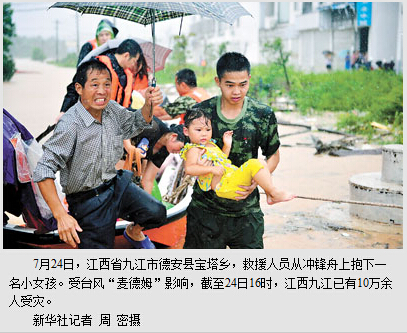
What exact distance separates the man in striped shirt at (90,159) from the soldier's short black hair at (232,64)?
0.44 metres

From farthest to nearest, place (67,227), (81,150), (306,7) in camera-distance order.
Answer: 1. (306,7)
2. (81,150)
3. (67,227)

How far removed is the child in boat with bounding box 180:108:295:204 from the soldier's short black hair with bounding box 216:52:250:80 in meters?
0.27

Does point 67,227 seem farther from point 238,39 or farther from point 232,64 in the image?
point 238,39

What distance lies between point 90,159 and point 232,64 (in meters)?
0.98

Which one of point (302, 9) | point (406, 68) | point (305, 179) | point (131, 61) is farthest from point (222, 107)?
point (302, 9)

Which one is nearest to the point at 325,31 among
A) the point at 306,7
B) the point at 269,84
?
the point at 306,7

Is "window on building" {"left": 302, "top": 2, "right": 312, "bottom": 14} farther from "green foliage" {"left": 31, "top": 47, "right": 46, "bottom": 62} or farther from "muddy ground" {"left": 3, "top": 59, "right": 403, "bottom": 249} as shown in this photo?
"green foliage" {"left": 31, "top": 47, "right": 46, "bottom": 62}

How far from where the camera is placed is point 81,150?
2908mm

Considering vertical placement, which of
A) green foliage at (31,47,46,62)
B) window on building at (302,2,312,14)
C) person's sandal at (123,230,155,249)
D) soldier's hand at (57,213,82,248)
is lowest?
person's sandal at (123,230,155,249)

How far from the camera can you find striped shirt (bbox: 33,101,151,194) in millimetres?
2797

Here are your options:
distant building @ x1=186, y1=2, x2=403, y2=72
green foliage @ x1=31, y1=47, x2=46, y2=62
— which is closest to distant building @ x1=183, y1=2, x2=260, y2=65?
distant building @ x1=186, y1=2, x2=403, y2=72

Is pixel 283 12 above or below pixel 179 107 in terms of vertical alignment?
above

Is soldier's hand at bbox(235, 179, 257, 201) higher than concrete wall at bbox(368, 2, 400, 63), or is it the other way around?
concrete wall at bbox(368, 2, 400, 63)

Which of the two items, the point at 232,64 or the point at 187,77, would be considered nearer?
the point at 232,64
